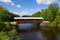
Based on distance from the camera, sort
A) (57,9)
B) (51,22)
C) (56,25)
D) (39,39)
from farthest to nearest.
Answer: (57,9) → (51,22) → (56,25) → (39,39)

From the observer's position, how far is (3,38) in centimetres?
1303

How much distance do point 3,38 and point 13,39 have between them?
212 cm

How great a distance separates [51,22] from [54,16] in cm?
347

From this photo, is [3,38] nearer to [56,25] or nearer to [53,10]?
[56,25]

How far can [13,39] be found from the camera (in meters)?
15.0

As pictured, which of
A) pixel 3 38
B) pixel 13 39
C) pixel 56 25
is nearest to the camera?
pixel 3 38

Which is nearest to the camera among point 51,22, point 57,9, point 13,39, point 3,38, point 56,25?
point 3,38

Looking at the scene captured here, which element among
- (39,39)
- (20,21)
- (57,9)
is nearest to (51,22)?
(57,9)

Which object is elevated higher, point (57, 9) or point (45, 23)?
point (57, 9)

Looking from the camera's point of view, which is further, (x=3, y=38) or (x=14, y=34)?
(x=14, y=34)

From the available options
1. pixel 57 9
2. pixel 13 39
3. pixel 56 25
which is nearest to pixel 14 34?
pixel 13 39

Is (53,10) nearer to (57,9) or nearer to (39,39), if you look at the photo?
(57,9)

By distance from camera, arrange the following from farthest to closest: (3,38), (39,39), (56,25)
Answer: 1. (56,25)
2. (39,39)
3. (3,38)

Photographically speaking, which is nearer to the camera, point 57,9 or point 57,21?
point 57,21
